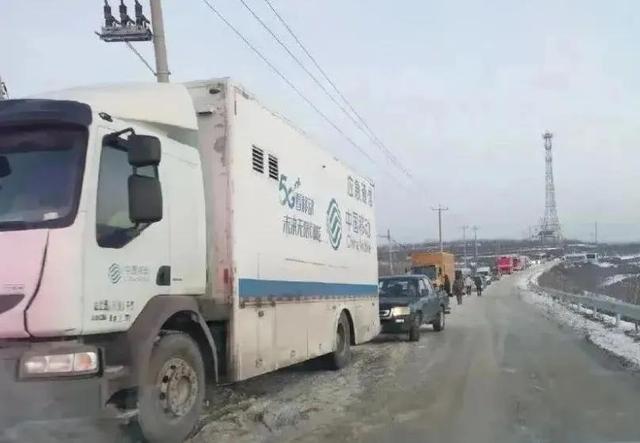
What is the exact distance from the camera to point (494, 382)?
10.8m

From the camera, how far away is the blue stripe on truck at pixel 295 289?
8.12 meters

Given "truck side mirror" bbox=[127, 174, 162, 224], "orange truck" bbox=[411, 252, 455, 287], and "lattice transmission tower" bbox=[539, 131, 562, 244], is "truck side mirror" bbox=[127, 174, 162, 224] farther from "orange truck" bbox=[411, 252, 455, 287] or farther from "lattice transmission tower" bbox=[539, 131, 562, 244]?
"lattice transmission tower" bbox=[539, 131, 562, 244]

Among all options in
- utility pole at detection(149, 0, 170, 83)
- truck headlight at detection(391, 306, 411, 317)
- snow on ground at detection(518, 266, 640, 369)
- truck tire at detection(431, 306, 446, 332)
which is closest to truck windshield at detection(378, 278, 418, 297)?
truck headlight at detection(391, 306, 411, 317)

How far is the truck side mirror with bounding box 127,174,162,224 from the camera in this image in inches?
227

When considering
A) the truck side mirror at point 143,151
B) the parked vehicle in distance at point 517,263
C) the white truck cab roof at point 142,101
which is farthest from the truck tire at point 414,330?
the parked vehicle in distance at point 517,263

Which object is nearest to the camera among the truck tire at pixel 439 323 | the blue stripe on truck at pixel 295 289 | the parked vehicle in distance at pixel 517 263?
the blue stripe on truck at pixel 295 289

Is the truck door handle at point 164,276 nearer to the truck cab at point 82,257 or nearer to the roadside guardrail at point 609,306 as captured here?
the truck cab at point 82,257

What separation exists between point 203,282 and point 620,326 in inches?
590

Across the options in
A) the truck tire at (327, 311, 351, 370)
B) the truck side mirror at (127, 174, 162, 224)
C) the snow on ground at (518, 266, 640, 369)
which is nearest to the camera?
the truck side mirror at (127, 174, 162, 224)

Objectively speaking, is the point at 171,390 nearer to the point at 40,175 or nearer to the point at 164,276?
the point at 164,276

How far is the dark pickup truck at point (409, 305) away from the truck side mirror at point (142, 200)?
12.6 metres

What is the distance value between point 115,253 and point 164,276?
784 millimetres

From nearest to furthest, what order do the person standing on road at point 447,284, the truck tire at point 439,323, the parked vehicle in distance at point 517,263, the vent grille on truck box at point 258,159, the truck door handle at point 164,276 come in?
the truck door handle at point 164,276 < the vent grille on truck box at point 258,159 < the truck tire at point 439,323 < the person standing on road at point 447,284 < the parked vehicle in distance at point 517,263

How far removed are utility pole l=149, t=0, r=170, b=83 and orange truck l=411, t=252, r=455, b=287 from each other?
99.7 ft
